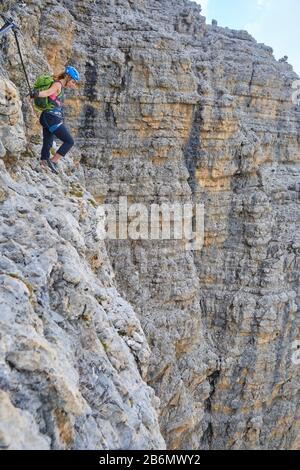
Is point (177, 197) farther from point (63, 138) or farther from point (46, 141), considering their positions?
point (46, 141)

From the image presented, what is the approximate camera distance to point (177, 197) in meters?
21.4

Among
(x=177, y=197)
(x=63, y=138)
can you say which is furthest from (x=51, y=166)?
(x=177, y=197)

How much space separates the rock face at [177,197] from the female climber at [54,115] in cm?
41

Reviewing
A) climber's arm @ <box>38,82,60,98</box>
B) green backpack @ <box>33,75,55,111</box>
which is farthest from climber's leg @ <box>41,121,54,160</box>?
climber's arm @ <box>38,82,60,98</box>

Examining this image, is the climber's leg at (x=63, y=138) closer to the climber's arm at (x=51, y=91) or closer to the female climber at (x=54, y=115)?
the female climber at (x=54, y=115)

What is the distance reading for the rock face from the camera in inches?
298

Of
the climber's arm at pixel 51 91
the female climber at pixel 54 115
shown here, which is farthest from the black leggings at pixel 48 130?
the climber's arm at pixel 51 91

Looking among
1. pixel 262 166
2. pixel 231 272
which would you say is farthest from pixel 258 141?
pixel 231 272

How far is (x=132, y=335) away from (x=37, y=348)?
2982 millimetres

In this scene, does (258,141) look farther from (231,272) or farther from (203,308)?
(203,308)

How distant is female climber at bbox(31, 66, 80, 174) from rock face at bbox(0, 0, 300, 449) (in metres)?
0.41

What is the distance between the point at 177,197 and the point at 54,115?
41.6 ft

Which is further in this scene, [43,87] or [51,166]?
[51,166]

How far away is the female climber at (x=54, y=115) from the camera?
8.80 meters
